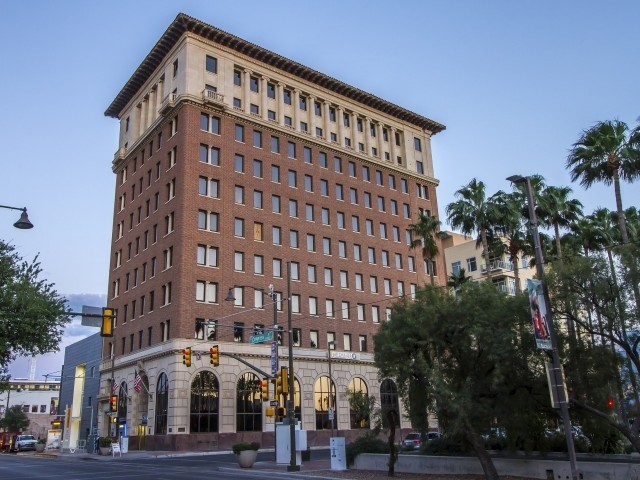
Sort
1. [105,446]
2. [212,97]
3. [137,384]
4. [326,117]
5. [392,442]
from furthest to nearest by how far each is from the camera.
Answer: [326,117], [212,97], [137,384], [105,446], [392,442]

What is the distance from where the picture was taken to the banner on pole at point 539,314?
20.0 metres

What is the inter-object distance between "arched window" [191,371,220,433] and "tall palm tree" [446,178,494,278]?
1006 inches

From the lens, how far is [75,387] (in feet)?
279

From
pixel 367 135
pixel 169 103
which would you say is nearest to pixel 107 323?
pixel 169 103

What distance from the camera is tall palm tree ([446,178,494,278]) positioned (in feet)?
157

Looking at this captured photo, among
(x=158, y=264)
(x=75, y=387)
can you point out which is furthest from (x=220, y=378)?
Answer: (x=75, y=387)

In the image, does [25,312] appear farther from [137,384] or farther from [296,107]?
[296,107]

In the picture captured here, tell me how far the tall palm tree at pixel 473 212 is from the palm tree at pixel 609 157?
37.8 feet

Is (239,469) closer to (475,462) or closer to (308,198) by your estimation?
(475,462)

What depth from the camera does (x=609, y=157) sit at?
3522 centimetres

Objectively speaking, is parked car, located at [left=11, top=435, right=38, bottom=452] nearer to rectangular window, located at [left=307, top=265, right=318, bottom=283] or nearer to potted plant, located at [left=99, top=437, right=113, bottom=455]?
potted plant, located at [left=99, top=437, right=113, bottom=455]

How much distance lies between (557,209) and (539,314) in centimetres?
2694

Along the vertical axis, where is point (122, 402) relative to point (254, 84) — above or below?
below

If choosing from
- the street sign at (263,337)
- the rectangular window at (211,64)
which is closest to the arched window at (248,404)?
the street sign at (263,337)
